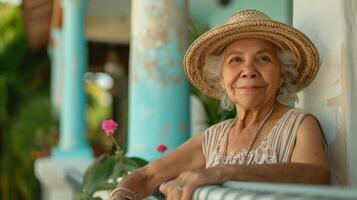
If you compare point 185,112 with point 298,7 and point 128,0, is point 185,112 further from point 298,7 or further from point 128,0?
point 128,0

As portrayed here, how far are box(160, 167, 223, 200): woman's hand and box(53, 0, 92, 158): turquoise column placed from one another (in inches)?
238

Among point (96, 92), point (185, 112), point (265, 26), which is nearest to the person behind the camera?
point (265, 26)

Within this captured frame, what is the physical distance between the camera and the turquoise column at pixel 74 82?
26.1 feet

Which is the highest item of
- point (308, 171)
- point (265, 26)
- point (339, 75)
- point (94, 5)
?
point (94, 5)

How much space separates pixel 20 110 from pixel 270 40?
11.7 meters

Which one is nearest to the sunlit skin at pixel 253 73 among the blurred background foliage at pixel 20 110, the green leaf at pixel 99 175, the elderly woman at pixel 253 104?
the elderly woman at pixel 253 104

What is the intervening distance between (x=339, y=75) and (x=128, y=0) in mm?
6943

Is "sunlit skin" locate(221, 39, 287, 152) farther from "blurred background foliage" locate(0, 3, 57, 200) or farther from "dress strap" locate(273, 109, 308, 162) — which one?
"blurred background foliage" locate(0, 3, 57, 200)

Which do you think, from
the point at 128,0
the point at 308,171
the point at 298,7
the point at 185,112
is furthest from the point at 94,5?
the point at 308,171

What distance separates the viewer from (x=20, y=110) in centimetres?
1353

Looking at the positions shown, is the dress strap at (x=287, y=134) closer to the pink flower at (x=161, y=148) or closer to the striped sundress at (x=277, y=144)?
the striped sundress at (x=277, y=144)

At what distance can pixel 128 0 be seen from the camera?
30.1ft

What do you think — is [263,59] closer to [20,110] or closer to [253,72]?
[253,72]

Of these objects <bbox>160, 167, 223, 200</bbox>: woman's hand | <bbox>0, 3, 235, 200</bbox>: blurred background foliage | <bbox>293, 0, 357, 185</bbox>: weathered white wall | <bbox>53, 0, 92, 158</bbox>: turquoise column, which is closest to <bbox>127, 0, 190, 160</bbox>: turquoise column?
<bbox>293, 0, 357, 185</bbox>: weathered white wall
